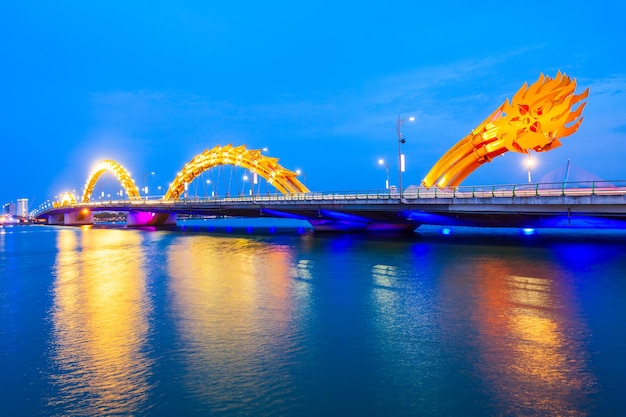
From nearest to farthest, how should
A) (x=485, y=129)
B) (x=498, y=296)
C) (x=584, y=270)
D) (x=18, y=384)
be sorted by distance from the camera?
(x=18, y=384) < (x=498, y=296) < (x=584, y=270) < (x=485, y=129)

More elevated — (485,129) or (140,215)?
(485,129)

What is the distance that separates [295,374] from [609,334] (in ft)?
29.7

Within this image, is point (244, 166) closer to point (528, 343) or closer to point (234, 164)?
point (234, 164)

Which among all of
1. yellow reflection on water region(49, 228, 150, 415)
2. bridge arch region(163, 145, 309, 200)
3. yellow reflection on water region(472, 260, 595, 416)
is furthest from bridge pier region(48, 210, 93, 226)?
yellow reflection on water region(472, 260, 595, 416)

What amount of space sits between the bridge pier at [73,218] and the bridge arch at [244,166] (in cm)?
4381

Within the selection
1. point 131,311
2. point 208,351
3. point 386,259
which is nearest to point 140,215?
point 386,259

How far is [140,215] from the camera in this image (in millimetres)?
97188

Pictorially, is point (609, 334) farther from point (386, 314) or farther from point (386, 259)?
point (386, 259)

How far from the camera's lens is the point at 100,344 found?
41.6ft

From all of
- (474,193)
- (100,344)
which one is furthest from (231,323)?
(474,193)

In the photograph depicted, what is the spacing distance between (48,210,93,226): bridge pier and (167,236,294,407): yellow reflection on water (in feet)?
357

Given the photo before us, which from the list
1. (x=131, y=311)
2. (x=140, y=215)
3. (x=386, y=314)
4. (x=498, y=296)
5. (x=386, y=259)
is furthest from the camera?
(x=140, y=215)

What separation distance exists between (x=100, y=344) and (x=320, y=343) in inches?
236

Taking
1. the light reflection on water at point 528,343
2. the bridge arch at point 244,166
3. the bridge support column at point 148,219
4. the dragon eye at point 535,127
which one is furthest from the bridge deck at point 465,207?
the bridge support column at point 148,219
